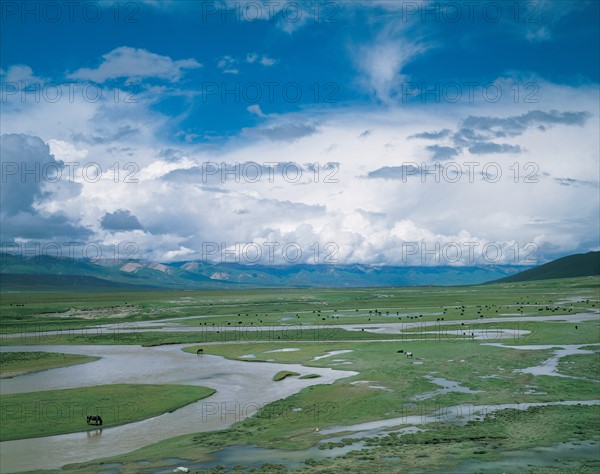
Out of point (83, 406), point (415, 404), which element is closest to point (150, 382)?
point (83, 406)

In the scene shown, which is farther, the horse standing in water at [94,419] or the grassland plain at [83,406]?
the horse standing in water at [94,419]

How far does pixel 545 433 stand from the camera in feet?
107

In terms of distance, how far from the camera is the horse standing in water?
129 feet

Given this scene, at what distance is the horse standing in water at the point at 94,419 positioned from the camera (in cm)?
3925

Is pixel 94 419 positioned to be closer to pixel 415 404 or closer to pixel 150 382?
pixel 150 382

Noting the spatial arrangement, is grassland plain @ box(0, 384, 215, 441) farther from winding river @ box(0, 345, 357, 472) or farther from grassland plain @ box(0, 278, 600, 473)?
grassland plain @ box(0, 278, 600, 473)

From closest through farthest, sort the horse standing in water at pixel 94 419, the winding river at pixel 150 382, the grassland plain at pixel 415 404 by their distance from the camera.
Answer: the grassland plain at pixel 415 404 → the winding river at pixel 150 382 → the horse standing in water at pixel 94 419

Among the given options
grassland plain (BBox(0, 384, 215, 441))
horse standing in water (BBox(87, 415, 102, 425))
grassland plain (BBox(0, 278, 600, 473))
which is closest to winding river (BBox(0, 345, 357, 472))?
grassland plain (BBox(0, 384, 215, 441))

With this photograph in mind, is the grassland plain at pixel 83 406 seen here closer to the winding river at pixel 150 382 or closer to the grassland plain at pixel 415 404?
the winding river at pixel 150 382

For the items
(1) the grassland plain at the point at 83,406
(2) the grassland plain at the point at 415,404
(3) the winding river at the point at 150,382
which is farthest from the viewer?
(1) the grassland plain at the point at 83,406

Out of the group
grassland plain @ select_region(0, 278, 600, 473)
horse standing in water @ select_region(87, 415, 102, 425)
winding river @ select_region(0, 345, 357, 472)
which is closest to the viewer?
grassland plain @ select_region(0, 278, 600, 473)

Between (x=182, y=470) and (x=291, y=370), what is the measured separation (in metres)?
32.1

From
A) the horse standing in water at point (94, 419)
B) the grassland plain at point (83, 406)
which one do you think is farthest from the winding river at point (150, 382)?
the horse standing in water at point (94, 419)

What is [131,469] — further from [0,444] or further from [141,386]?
[141,386]
